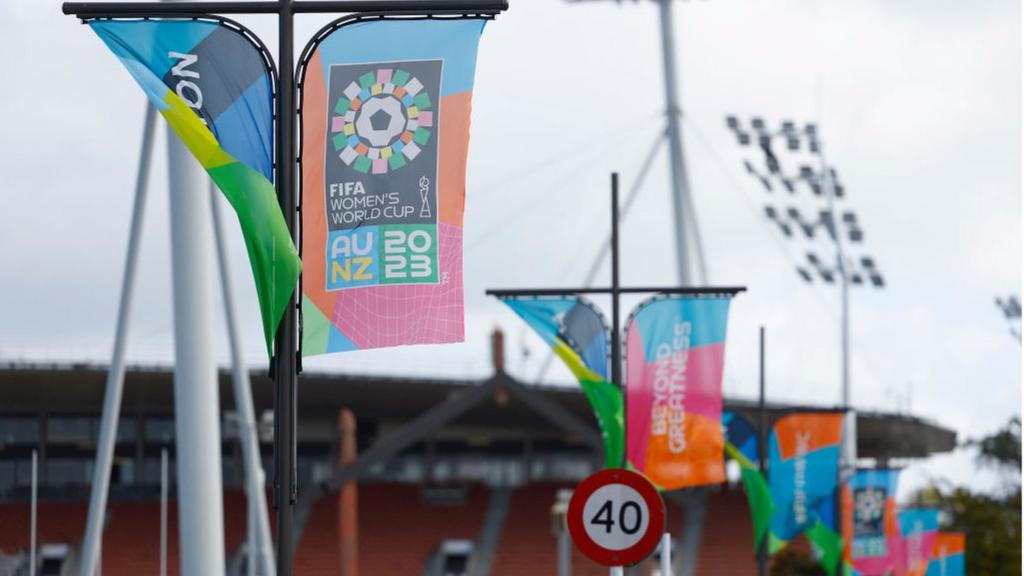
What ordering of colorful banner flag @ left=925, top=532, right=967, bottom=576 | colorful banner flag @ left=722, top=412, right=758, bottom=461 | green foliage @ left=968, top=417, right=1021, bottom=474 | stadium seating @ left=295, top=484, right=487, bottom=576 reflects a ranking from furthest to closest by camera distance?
green foliage @ left=968, top=417, right=1021, bottom=474 → stadium seating @ left=295, top=484, right=487, bottom=576 → colorful banner flag @ left=925, top=532, right=967, bottom=576 → colorful banner flag @ left=722, top=412, right=758, bottom=461

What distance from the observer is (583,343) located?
23312 millimetres

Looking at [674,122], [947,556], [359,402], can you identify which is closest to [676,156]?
[674,122]

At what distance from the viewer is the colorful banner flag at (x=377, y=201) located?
1050 centimetres

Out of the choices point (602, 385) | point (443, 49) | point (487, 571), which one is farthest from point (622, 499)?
point (487, 571)

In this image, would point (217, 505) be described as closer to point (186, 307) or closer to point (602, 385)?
point (186, 307)

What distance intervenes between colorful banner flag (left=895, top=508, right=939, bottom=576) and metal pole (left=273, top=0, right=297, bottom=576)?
1327 inches

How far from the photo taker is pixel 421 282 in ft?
34.7

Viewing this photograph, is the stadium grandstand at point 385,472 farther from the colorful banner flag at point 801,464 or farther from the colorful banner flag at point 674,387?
the colorful banner flag at point 674,387

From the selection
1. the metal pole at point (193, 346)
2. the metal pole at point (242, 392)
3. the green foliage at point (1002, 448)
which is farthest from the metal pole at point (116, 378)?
the green foliage at point (1002, 448)

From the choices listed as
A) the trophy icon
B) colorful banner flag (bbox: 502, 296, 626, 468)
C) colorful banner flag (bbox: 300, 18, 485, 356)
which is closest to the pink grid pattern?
colorful banner flag (bbox: 300, 18, 485, 356)

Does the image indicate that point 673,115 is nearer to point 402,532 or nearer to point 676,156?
point 676,156

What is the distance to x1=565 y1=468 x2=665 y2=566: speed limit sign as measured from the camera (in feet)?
40.5

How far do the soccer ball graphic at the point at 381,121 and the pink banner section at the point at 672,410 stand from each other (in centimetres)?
1280

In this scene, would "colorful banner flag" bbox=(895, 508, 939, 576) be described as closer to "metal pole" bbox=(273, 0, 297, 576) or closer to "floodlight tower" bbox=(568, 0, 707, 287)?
"floodlight tower" bbox=(568, 0, 707, 287)
